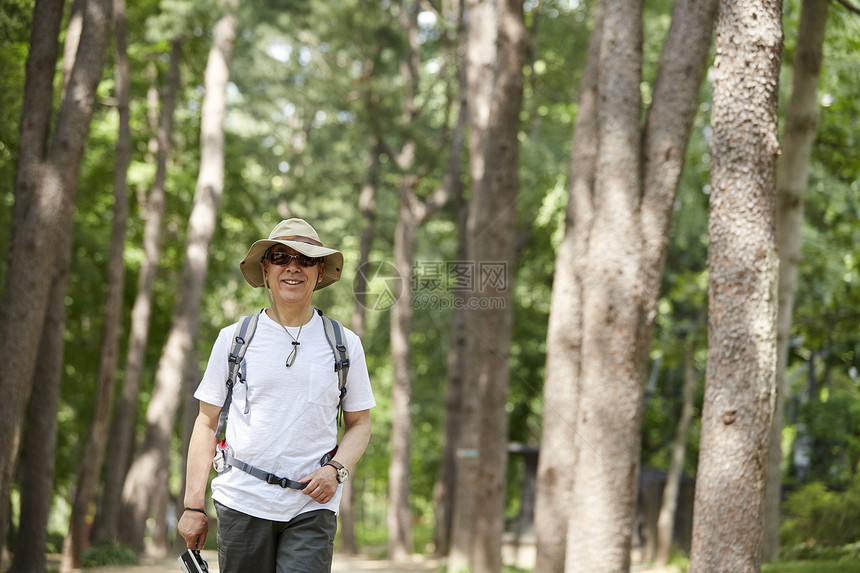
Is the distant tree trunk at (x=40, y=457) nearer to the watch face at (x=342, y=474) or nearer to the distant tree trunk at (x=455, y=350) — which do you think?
the watch face at (x=342, y=474)

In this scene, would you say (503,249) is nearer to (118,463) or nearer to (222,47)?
(222,47)

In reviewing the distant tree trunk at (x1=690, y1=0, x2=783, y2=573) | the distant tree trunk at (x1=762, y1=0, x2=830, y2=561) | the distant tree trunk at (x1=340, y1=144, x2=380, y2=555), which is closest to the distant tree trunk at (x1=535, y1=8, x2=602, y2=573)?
the distant tree trunk at (x1=690, y1=0, x2=783, y2=573)

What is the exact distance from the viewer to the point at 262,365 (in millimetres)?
3385

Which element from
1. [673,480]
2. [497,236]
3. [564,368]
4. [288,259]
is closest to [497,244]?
[497,236]

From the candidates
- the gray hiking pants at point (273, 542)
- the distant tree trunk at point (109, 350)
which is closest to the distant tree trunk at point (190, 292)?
the distant tree trunk at point (109, 350)

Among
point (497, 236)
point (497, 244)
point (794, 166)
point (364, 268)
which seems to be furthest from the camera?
point (364, 268)

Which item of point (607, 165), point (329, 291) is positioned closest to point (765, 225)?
point (607, 165)

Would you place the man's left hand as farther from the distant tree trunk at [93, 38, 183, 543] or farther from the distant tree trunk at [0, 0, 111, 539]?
the distant tree trunk at [93, 38, 183, 543]

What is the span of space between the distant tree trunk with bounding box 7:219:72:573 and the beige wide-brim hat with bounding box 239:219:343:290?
22.8 ft

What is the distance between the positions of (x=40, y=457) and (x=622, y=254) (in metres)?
6.83

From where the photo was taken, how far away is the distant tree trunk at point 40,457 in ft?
32.6

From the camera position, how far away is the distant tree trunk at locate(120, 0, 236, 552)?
50.2 ft

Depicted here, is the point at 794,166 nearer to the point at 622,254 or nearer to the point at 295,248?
the point at 622,254

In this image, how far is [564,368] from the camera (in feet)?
28.6
